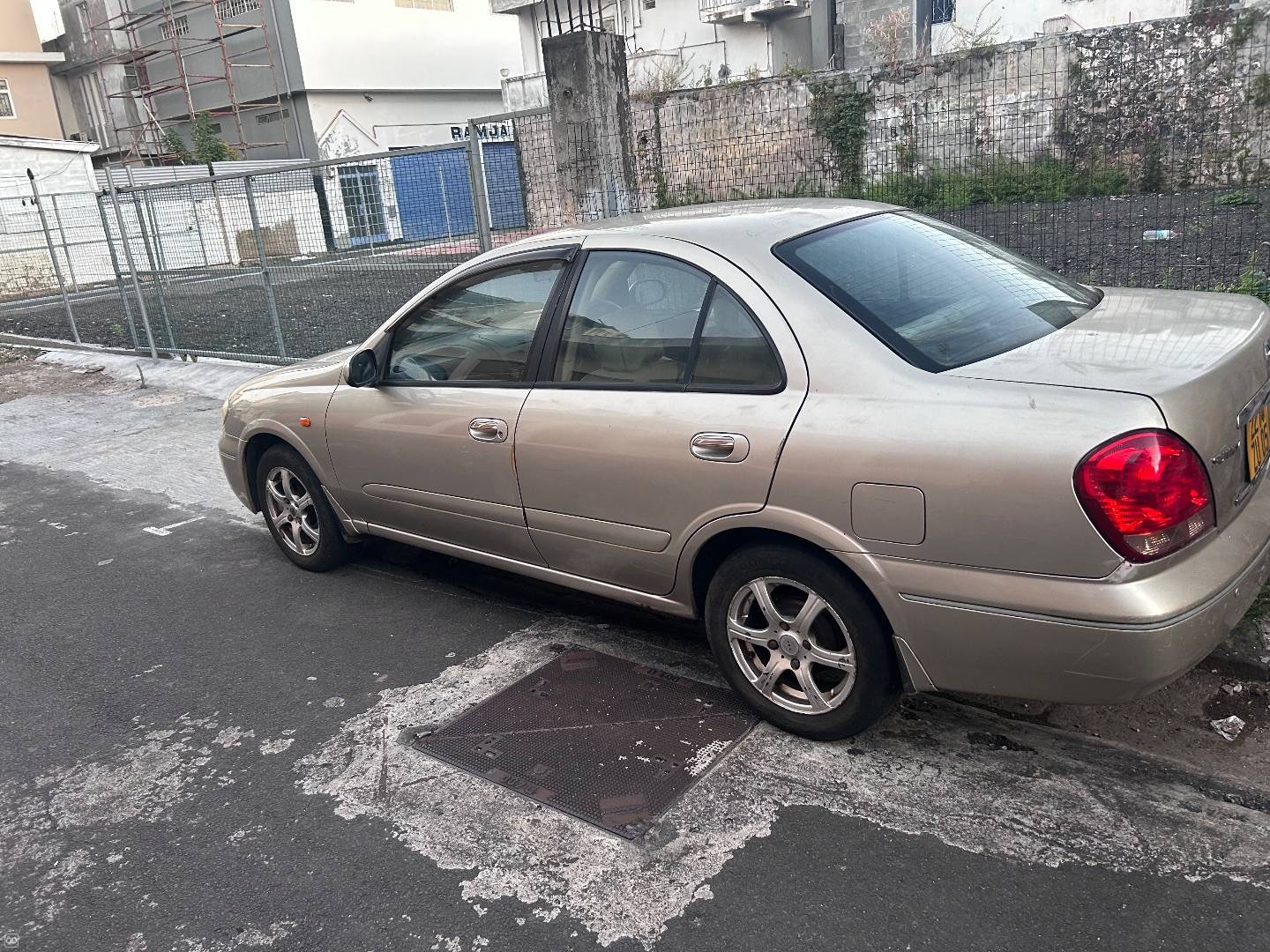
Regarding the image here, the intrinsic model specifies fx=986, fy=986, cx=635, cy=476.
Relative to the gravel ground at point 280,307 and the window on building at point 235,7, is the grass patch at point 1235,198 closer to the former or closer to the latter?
the gravel ground at point 280,307

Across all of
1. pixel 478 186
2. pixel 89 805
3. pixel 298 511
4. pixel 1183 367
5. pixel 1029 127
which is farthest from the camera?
pixel 478 186

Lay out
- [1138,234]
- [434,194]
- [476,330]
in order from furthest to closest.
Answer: [1138,234], [434,194], [476,330]

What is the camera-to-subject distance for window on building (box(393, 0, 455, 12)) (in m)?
38.6

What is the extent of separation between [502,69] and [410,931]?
142 feet

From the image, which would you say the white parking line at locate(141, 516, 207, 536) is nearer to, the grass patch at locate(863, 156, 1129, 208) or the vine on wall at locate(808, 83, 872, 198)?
the vine on wall at locate(808, 83, 872, 198)

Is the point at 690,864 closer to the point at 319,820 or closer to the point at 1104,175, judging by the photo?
the point at 319,820

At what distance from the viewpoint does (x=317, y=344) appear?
10.9 metres

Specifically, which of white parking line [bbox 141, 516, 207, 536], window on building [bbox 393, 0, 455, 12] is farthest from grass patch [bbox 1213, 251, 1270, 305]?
window on building [bbox 393, 0, 455, 12]

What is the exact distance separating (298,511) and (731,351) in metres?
2.89

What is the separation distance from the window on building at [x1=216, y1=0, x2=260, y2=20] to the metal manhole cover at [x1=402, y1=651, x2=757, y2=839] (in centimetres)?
3788

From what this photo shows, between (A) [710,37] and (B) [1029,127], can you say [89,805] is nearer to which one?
(B) [1029,127]

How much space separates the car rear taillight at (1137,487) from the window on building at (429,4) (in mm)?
41248

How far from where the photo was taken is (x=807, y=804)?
3039 mm

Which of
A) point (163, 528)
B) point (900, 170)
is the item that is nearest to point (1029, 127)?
point (900, 170)
